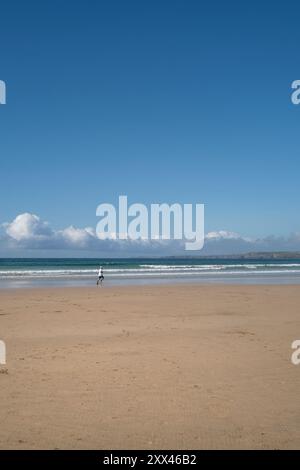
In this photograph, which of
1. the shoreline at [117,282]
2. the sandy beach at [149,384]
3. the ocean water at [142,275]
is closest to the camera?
the sandy beach at [149,384]

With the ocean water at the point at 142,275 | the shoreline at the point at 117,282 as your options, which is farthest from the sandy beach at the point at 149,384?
the ocean water at the point at 142,275

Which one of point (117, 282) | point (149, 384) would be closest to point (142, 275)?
point (117, 282)

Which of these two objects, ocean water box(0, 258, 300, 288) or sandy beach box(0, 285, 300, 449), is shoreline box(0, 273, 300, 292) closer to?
ocean water box(0, 258, 300, 288)

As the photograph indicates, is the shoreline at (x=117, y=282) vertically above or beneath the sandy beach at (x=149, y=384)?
beneath

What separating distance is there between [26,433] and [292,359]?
555 centimetres

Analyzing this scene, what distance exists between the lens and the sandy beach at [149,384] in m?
4.95

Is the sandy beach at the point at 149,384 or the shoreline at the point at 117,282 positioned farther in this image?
the shoreline at the point at 117,282

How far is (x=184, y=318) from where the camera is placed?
13586 mm

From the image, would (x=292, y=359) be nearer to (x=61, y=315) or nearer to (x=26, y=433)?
(x=26, y=433)

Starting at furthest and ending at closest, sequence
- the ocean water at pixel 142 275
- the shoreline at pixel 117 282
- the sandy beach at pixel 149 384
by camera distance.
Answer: the ocean water at pixel 142 275, the shoreline at pixel 117 282, the sandy beach at pixel 149 384

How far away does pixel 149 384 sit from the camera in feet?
22.0

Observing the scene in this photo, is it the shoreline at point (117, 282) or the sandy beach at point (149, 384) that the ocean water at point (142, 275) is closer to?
the shoreline at point (117, 282)
